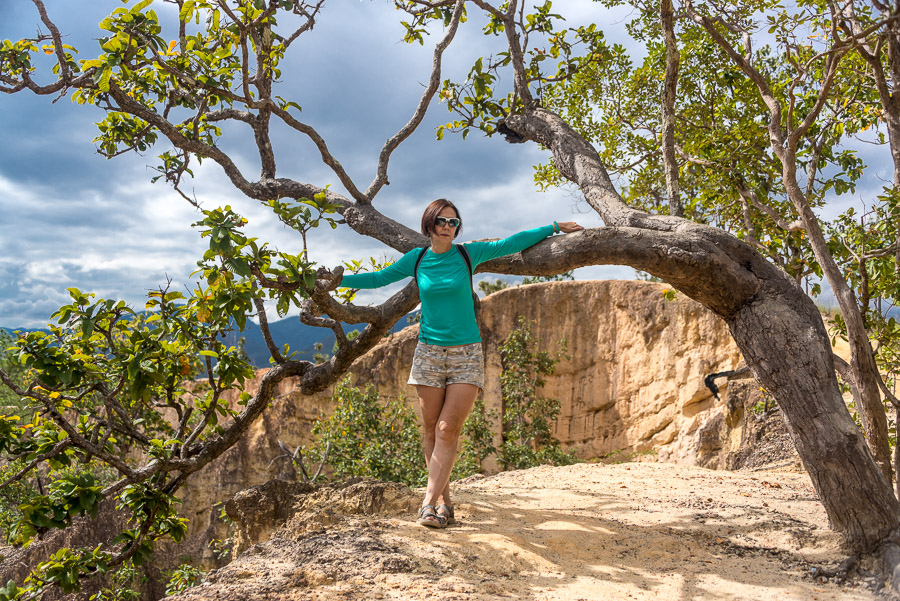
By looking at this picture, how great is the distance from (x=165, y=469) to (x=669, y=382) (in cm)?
1372

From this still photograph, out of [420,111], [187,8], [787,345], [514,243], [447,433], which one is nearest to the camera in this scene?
[447,433]

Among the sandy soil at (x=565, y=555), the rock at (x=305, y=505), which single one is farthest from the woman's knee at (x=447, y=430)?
the rock at (x=305, y=505)

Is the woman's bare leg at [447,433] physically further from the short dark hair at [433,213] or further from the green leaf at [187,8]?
the green leaf at [187,8]

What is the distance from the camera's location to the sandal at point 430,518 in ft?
10.5

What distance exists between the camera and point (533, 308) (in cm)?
Result: 1730

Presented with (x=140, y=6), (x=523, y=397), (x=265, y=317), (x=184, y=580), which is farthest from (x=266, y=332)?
(x=523, y=397)

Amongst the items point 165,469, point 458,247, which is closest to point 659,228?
point 458,247

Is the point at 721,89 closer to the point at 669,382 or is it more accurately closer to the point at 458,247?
the point at 458,247

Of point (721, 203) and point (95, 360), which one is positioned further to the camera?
point (721, 203)

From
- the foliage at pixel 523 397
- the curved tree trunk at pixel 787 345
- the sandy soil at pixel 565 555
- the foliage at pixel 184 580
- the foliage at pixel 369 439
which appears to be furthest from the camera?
the foliage at pixel 523 397

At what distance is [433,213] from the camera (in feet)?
10.9

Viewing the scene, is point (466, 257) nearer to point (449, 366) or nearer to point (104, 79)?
point (449, 366)

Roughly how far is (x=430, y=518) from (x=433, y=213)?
5.13 ft

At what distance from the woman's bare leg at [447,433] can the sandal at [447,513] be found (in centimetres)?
13
